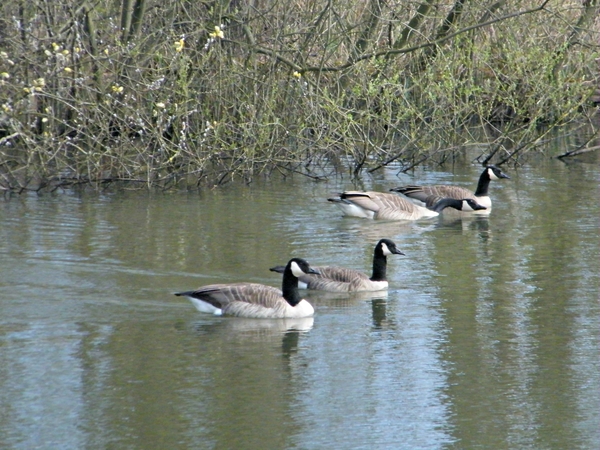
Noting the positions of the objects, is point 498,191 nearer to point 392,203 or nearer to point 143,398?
point 392,203

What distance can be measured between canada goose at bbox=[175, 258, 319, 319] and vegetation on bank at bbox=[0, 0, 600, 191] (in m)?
5.29

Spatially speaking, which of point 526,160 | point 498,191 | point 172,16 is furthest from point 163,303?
point 526,160

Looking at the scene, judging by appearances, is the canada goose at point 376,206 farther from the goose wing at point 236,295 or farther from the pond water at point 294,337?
the goose wing at point 236,295

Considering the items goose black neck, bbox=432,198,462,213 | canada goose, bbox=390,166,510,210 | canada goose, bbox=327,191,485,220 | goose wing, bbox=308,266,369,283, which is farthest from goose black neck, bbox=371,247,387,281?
canada goose, bbox=390,166,510,210

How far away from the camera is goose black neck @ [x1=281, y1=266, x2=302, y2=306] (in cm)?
998

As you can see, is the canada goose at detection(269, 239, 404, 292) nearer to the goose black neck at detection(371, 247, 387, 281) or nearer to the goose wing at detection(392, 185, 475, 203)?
the goose black neck at detection(371, 247, 387, 281)

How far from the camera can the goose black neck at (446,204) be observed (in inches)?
637

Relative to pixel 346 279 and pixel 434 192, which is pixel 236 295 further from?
pixel 434 192

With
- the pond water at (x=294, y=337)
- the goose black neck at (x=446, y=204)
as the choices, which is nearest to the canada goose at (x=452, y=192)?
the goose black neck at (x=446, y=204)

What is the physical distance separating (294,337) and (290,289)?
708 mm

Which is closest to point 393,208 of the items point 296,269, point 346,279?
point 346,279

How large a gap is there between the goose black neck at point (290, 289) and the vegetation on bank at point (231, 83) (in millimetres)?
5387

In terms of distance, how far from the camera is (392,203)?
1557 centimetres

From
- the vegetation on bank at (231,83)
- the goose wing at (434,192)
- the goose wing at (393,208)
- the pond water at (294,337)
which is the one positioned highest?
the vegetation on bank at (231,83)
